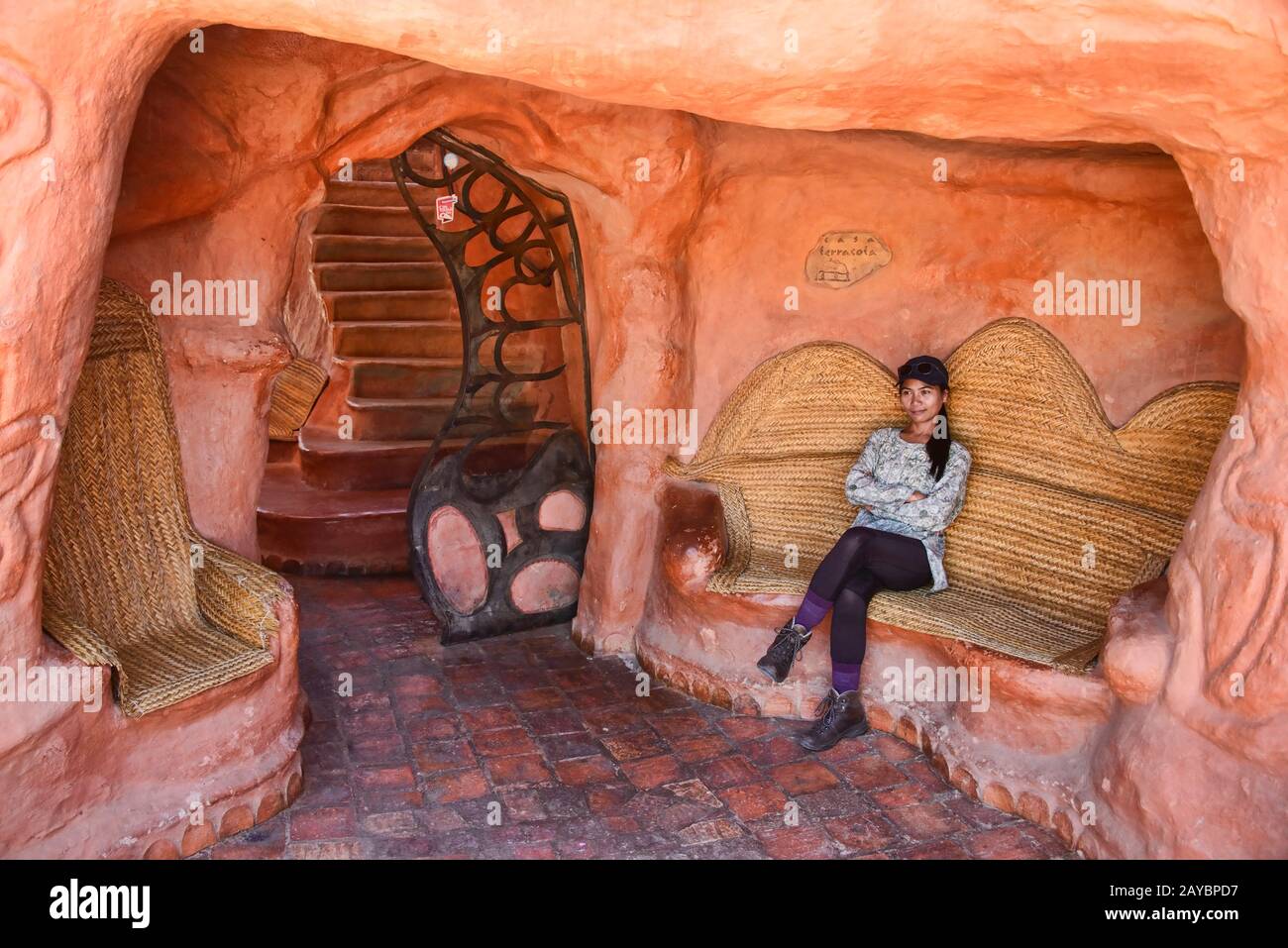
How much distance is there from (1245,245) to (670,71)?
73.0 inches

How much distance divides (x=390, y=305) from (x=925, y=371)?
201 inches

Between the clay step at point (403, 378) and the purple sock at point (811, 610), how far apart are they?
434cm

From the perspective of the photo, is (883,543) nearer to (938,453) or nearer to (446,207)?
(938,453)

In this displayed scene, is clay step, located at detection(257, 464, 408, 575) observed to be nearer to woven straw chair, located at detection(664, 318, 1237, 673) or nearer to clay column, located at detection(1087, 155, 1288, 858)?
woven straw chair, located at detection(664, 318, 1237, 673)

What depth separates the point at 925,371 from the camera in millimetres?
4945

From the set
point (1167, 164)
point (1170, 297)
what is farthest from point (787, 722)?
point (1167, 164)

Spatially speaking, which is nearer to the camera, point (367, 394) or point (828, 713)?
point (828, 713)

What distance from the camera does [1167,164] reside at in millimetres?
4633

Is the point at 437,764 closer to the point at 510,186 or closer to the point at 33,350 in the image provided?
the point at 33,350

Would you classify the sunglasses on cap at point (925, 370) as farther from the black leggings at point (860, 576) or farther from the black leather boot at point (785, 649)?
the black leather boot at point (785, 649)

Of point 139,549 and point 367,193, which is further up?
point 367,193

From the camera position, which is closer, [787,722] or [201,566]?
[201,566]

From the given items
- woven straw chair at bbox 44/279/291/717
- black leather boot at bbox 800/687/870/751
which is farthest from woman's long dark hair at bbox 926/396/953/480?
woven straw chair at bbox 44/279/291/717

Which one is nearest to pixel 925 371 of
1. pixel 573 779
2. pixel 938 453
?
pixel 938 453
